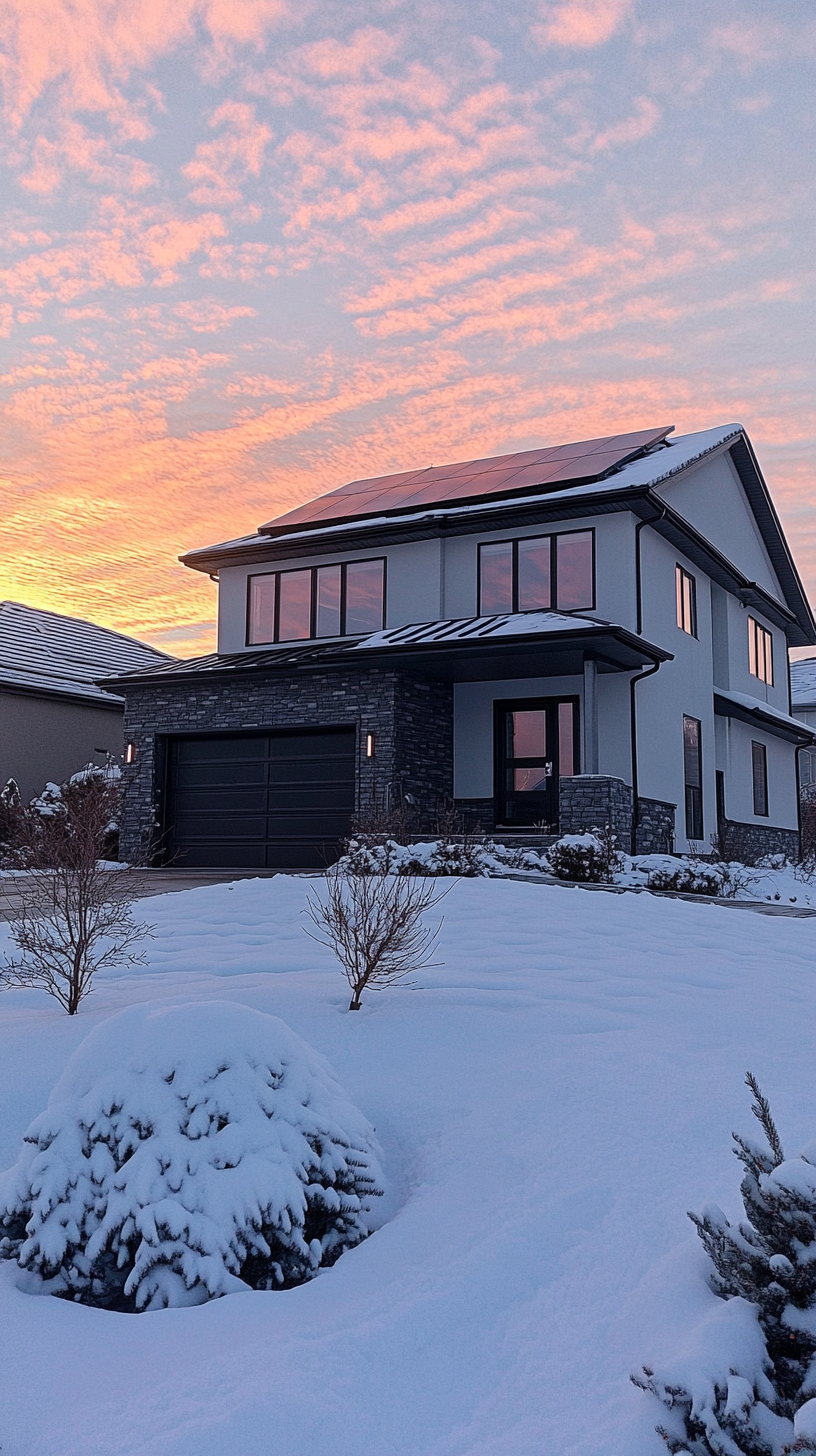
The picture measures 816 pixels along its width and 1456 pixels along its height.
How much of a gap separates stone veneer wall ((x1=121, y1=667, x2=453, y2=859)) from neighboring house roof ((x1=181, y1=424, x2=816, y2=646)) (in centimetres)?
302

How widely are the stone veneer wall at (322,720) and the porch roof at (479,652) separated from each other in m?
0.30

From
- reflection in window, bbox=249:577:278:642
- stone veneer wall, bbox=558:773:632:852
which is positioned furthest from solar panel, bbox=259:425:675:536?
stone veneer wall, bbox=558:773:632:852

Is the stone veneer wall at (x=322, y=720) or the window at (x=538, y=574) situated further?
the window at (x=538, y=574)

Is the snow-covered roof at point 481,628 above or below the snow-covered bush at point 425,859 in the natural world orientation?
above

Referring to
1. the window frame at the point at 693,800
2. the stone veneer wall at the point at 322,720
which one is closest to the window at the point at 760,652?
the window frame at the point at 693,800

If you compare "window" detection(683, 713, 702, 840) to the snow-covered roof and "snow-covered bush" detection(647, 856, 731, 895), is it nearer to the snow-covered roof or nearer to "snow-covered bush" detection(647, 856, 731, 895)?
the snow-covered roof

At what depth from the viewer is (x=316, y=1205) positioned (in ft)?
12.0

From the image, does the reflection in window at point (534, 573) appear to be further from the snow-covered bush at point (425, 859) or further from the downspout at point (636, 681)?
the snow-covered bush at point (425, 859)

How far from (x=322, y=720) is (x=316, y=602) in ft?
10.4

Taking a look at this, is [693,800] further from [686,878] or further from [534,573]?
[686,878]

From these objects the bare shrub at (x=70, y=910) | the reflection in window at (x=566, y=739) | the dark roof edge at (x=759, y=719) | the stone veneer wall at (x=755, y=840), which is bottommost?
the bare shrub at (x=70, y=910)

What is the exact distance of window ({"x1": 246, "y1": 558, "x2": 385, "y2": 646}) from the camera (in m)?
18.5

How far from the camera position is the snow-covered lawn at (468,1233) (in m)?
2.59

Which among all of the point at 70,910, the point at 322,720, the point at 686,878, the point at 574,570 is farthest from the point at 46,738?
the point at 70,910
